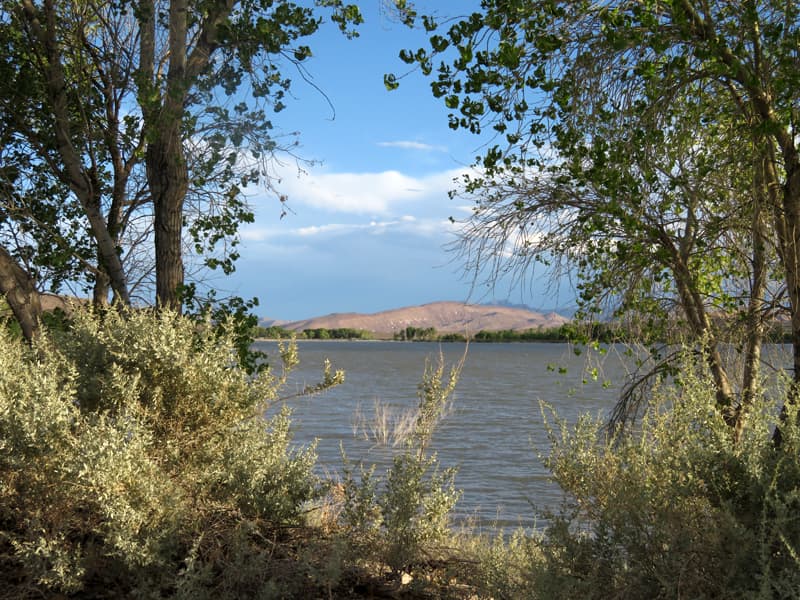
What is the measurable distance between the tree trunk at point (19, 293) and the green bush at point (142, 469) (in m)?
3.51

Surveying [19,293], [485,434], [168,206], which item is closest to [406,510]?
[168,206]

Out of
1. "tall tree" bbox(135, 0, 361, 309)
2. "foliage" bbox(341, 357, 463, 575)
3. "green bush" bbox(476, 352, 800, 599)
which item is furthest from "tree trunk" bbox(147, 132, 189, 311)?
"green bush" bbox(476, 352, 800, 599)

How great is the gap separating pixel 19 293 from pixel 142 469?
530 centimetres

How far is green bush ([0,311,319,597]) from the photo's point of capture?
4.14 meters

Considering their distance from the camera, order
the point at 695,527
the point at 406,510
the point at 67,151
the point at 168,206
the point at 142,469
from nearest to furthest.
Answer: the point at 695,527 → the point at 142,469 → the point at 406,510 → the point at 168,206 → the point at 67,151

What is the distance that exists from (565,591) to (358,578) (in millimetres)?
1468

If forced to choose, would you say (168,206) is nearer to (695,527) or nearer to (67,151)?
(67,151)

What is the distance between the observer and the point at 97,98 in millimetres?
9945

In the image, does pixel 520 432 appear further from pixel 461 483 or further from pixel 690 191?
pixel 690 191

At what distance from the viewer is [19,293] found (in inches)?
338

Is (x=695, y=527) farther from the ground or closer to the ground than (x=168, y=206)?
closer to the ground

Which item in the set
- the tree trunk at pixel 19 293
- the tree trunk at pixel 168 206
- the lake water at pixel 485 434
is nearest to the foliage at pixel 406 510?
the lake water at pixel 485 434

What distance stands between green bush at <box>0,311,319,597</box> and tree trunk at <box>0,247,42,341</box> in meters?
3.51

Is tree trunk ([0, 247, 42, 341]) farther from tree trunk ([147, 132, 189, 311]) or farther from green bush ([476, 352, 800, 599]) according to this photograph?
green bush ([476, 352, 800, 599])
